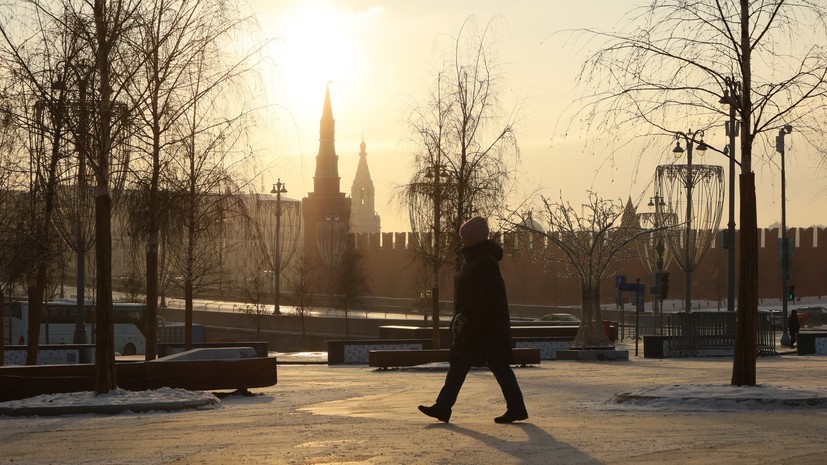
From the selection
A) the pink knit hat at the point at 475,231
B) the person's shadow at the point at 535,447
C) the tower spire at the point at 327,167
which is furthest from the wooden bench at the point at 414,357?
the tower spire at the point at 327,167

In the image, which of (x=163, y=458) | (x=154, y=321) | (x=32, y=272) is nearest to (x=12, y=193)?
(x=32, y=272)

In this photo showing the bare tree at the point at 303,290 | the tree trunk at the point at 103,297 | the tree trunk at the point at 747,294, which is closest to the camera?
the tree trunk at the point at 747,294

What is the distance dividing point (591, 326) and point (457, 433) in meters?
26.6

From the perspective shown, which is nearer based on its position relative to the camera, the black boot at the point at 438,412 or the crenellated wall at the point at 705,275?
the black boot at the point at 438,412

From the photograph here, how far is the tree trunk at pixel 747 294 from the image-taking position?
13.7m

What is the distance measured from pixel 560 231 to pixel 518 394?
98.9 feet

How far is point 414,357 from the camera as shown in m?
29.6

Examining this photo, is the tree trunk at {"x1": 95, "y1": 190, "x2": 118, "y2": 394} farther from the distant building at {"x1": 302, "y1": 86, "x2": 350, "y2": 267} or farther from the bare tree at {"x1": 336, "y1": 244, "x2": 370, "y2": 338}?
the distant building at {"x1": 302, "y1": 86, "x2": 350, "y2": 267}

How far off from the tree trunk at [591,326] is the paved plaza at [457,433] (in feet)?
66.9

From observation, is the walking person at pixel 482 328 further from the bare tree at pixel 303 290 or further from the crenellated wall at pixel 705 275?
the crenellated wall at pixel 705 275

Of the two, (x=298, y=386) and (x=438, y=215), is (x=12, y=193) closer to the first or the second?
(x=298, y=386)

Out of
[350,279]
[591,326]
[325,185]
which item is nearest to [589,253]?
[591,326]

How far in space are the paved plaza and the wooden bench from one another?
13364 millimetres

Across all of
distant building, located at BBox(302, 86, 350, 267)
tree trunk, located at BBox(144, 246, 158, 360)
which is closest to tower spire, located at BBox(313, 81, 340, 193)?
distant building, located at BBox(302, 86, 350, 267)
